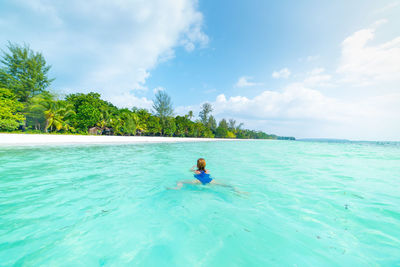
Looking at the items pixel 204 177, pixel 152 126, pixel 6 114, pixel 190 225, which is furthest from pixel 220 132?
pixel 190 225

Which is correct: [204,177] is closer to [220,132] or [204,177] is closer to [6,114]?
[6,114]

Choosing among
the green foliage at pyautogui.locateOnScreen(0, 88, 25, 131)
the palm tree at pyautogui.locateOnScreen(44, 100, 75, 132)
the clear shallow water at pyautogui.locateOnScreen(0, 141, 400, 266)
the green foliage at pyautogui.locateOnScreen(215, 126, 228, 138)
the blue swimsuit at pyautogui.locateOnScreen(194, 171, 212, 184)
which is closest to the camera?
the clear shallow water at pyautogui.locateOnScreen(0, 141, 400, 266)

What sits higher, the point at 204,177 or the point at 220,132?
the point at 220,132

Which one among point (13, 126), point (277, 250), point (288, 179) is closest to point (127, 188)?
point (277, 250)

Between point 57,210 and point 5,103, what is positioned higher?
point 5,103

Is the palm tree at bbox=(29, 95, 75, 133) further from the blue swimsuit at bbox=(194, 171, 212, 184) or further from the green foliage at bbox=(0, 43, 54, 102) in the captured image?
the blue swimsuit at bbox=(194, 171, 212, 184)

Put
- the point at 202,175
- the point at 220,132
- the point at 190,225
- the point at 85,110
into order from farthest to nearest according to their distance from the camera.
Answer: the point at 220,132 → the point at 85,110 → the point at 202,175 → the point at 190,225

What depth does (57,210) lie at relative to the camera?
3.10m

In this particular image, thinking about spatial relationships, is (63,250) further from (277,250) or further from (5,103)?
(5,103)

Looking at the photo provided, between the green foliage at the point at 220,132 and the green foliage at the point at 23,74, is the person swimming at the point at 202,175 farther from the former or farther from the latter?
the green foliage at the point at 220,132

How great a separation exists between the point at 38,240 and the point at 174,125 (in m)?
42.7

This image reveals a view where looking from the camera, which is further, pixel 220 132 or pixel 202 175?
pixel 220 132

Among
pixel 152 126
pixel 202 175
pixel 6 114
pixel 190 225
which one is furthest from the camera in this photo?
pixel 152 126

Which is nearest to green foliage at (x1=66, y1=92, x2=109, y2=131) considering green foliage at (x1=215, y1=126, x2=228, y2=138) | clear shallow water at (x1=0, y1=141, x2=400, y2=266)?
clear shallow water at (x1=0, y1=141, x2=400, y2=266)
